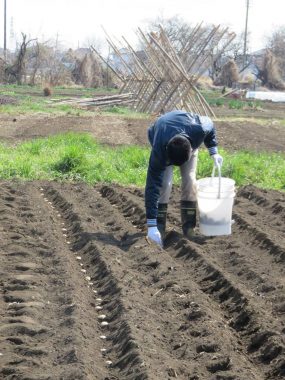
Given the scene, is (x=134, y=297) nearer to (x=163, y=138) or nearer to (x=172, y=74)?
(x=163, y=138)

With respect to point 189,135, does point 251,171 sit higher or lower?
lower

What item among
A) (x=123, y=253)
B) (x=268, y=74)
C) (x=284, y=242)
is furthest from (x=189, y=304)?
(x=268, y=74)

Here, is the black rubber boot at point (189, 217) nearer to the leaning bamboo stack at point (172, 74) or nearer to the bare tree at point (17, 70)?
the leaning bamboo stack at point (172, 74)

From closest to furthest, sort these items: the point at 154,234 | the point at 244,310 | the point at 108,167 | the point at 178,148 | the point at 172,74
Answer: the point at 244,310 < the point at 178,148 < the point at 154,234 < the point at 108,167 < the point at 172,74

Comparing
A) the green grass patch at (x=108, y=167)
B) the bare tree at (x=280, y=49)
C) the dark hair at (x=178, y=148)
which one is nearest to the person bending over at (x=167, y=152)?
the dark hair at (x=178, y=148)

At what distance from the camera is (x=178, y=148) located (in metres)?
6.65

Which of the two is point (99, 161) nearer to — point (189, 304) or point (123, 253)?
point (123, 253)

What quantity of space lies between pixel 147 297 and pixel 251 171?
6252mm

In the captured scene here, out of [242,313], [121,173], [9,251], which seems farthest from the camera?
[121,173]

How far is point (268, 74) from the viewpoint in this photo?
49.9m

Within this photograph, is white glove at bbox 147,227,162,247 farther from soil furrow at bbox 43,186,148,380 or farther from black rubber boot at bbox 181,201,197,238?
black rubber boot at bbox 181,201,197,238

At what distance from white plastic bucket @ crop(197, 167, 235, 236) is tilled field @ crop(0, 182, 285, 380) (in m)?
0.14

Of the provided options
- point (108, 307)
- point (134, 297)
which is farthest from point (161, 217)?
point (108, 307)

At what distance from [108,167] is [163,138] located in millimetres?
5062
